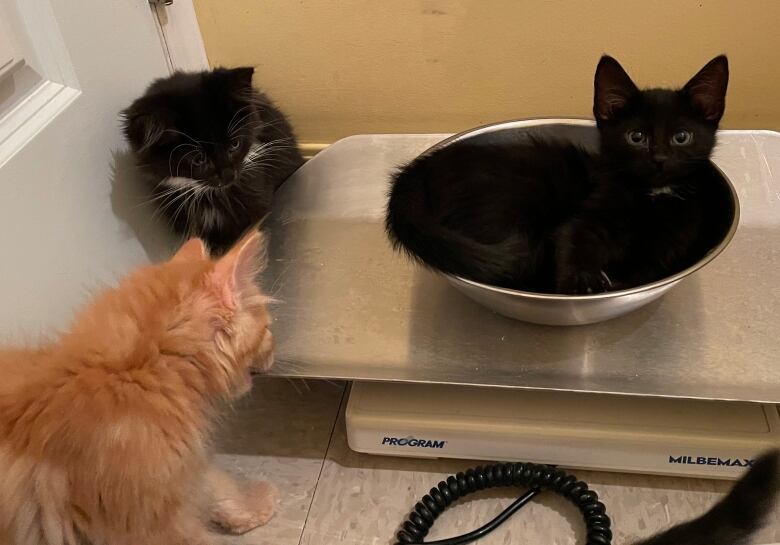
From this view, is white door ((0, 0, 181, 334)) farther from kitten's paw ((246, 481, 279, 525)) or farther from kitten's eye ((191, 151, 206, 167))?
kitten's paw ((246, 481, 279, 525))

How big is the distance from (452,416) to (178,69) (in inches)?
35.1

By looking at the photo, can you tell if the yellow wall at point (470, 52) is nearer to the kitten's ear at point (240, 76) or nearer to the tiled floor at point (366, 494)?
the kitten's ear at point (240, 76)

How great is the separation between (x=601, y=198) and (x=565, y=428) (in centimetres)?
32

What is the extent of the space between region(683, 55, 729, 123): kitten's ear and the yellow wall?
15.3 inches

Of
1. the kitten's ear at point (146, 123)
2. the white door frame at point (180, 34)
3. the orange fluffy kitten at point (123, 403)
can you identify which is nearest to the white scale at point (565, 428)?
the orange fluffy kitten at point (123, 403)

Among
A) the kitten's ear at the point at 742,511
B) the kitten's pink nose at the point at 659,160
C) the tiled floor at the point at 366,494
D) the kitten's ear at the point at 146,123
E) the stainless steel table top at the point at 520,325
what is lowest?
the tiled floor at the point at 366,494

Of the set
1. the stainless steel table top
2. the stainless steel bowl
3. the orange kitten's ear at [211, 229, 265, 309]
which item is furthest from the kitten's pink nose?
the orange kitten's ear at [211, 229, 265, 309]

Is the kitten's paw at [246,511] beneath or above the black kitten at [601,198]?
beneath

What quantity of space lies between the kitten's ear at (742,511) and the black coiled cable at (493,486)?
14cm

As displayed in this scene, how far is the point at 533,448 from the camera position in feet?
3.13

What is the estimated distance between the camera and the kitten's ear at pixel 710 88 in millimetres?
893

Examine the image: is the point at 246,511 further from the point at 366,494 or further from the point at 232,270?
the point at 232,270

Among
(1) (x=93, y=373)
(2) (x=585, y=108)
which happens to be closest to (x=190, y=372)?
(1) (x=93, y=373)

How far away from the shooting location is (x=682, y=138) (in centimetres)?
93
